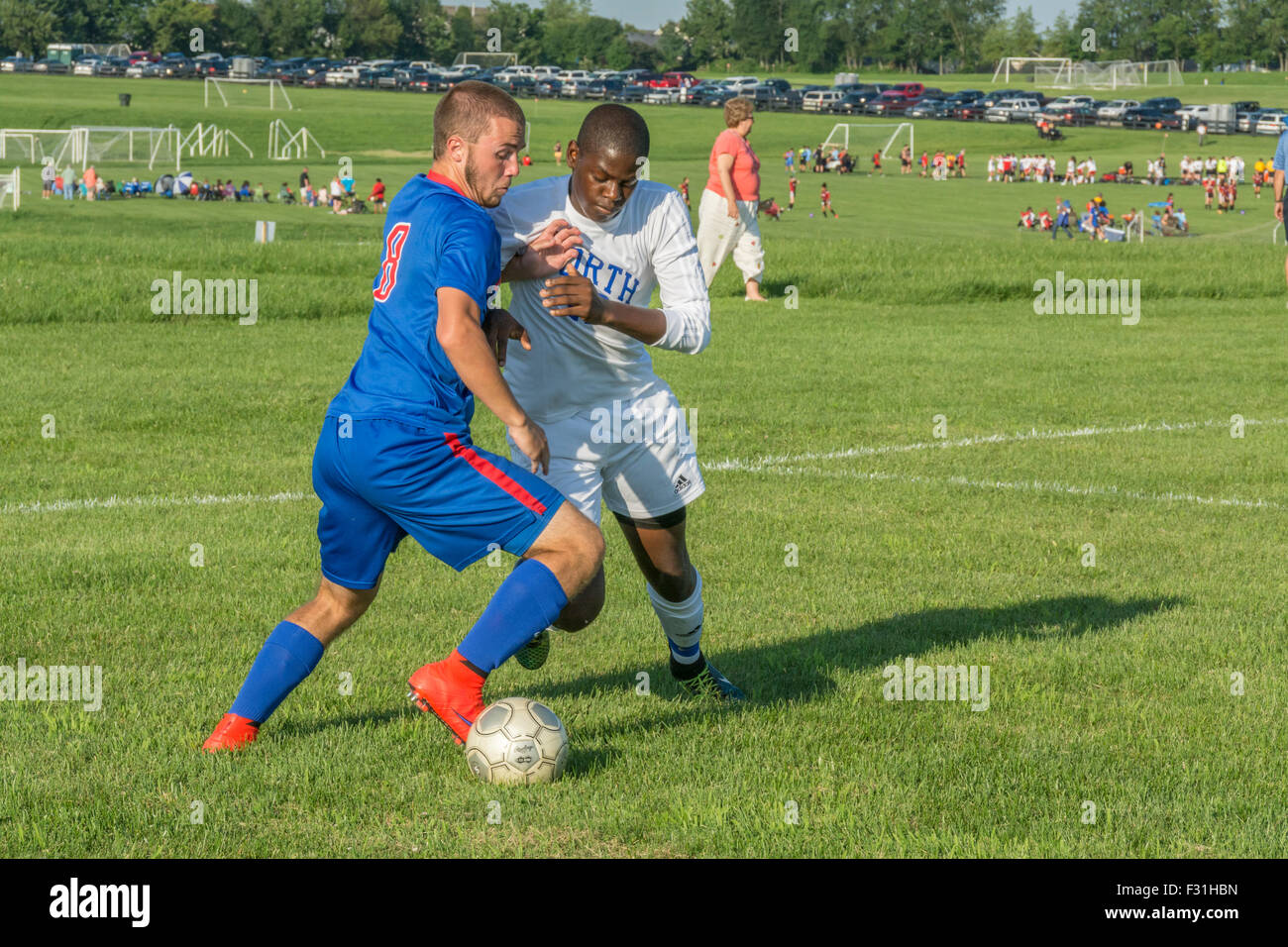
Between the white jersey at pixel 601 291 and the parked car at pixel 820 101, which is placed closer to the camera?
the white jersey at pixel 601 291

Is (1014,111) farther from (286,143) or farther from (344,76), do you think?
(344,76)

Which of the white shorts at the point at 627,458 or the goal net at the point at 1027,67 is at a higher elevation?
the goal net at the point at 1027,67

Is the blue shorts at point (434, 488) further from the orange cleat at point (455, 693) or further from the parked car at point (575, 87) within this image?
the parked car at point (575, 87)

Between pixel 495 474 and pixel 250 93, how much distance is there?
288ft

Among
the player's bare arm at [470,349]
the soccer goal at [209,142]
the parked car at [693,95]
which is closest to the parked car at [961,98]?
the parked car at [693,95]

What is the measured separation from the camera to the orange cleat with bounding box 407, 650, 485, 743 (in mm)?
5098

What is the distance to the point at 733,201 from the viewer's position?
66.1 feet

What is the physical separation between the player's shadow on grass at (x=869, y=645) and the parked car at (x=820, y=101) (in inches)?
3533

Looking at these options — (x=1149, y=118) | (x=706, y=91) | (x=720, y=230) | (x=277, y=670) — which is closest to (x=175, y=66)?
(x=706, y=91)

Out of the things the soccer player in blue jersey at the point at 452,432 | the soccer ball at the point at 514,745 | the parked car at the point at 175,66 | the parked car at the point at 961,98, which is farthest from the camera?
the parked car at the point at 175,66

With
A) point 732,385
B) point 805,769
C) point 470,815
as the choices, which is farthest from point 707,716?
point 732,385

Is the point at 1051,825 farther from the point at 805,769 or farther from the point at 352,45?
the point at 352,45

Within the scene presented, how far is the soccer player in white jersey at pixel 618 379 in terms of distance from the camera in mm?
5820

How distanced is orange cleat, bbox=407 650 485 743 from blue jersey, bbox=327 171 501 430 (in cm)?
87
